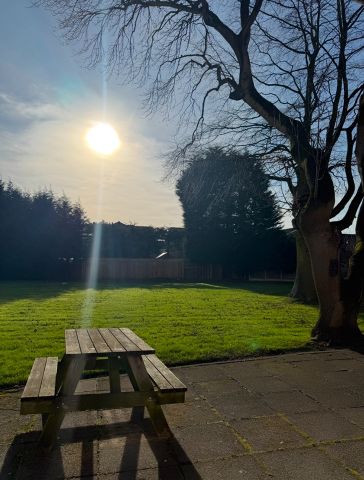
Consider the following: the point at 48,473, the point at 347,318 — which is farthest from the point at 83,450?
the point at 347,318

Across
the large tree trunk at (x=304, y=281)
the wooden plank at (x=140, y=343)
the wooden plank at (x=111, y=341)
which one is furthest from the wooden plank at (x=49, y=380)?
the large tree trunk at (x=304, y=281)

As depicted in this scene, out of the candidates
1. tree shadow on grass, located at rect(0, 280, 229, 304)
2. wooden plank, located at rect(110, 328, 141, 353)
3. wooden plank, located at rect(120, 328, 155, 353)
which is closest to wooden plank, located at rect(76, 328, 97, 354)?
wooden plank, located at rect(110, 328, 141, 353)

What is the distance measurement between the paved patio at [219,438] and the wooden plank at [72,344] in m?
0.75

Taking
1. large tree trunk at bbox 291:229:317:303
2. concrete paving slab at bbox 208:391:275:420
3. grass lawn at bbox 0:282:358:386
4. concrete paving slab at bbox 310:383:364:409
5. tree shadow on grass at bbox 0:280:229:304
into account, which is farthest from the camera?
tree shadow on grass at bbox 0:280:229:304

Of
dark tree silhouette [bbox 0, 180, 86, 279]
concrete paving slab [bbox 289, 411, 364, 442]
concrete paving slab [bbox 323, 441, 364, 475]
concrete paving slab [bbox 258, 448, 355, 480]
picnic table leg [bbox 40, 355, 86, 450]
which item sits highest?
dark tree silhouette [bbox 0, 180, 86, 279]

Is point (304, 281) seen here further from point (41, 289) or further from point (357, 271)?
point (41, 289)

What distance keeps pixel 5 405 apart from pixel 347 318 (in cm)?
617

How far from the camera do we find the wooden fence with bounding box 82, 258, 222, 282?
34.1 m

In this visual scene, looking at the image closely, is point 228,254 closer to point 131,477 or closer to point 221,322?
point 221,322

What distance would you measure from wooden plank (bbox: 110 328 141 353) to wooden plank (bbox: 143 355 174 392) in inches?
11.4

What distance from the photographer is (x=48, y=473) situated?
3.41 m

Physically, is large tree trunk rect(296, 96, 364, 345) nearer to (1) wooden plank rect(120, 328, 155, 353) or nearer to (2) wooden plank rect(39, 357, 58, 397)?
(1) wooden plank rect(120, 328, 155, 353)

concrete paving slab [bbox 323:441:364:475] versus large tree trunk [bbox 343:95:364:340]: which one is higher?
large tree trunk [bbox 343:95:364:340]

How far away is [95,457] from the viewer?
3.68 metres
